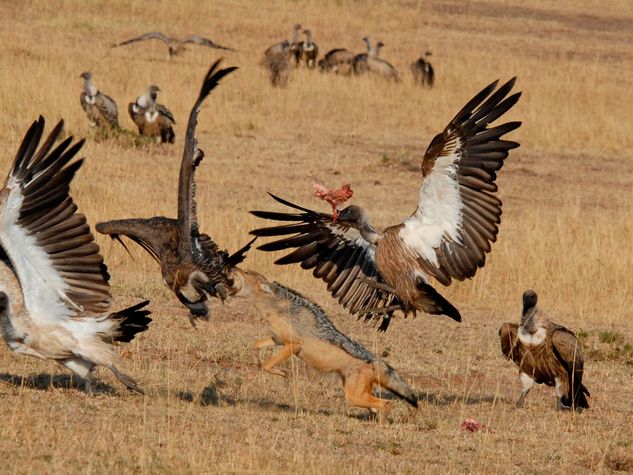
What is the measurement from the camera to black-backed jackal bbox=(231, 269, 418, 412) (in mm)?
7730

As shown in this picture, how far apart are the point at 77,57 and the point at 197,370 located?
17450 millimetres

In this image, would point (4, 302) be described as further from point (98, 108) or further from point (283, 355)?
point (98, 108)

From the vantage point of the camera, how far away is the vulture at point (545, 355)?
27.9ft

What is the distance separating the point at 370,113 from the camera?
23.6m

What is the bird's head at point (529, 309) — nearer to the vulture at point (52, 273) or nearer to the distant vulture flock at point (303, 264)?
the distant vulture flock at point (303, 264)

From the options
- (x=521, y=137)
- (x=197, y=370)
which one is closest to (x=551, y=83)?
(x=521, y=137)

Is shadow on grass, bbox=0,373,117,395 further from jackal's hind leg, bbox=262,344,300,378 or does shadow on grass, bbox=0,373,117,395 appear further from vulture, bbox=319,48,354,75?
vulture, bbox=319,48,354,75

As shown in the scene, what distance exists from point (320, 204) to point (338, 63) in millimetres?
12560

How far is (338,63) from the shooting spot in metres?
28.8

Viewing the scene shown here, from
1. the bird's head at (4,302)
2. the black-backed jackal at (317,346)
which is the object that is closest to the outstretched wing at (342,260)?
the black-backed jackal at (317,346)

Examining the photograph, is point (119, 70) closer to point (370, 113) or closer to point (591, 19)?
point (370, 113)

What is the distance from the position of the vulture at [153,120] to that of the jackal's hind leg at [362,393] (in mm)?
12373

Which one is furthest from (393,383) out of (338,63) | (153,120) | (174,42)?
(338,63)

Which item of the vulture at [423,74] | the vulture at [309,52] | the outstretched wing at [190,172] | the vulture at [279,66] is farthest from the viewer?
the vulture at [309,52]
